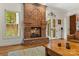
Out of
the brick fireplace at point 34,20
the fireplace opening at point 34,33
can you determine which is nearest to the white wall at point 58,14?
the brick fireplace at point 34,20

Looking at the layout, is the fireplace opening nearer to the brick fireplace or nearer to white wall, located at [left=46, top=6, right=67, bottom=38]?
the brick fireplace

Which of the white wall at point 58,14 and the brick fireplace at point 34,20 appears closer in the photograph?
the white wall at point 58,14

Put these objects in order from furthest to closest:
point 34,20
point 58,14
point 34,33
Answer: point 34,20
point 34,33
point 58,14

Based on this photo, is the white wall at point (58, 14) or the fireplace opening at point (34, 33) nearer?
the white wall at point (58, 14)

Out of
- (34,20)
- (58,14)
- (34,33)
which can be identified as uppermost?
(58,14)

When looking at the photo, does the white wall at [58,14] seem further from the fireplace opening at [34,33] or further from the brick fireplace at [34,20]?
the fireplace opening at [34,33]

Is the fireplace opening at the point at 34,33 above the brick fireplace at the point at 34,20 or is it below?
below

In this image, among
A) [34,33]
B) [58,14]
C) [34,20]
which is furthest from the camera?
[34,20]

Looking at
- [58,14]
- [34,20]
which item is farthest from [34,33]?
[58,14]

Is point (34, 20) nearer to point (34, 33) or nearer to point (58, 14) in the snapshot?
point (34, 33)

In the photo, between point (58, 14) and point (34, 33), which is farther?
point (34, 33)

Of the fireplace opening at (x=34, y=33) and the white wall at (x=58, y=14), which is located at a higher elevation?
the white wall at (x=58, y=14)

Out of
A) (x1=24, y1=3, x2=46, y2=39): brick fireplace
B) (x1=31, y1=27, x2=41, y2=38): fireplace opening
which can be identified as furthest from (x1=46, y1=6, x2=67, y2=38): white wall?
(x1=31, y1=27, x2=41, y2=38): fireplace opening

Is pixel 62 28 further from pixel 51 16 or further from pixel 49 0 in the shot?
pixel 49 0
